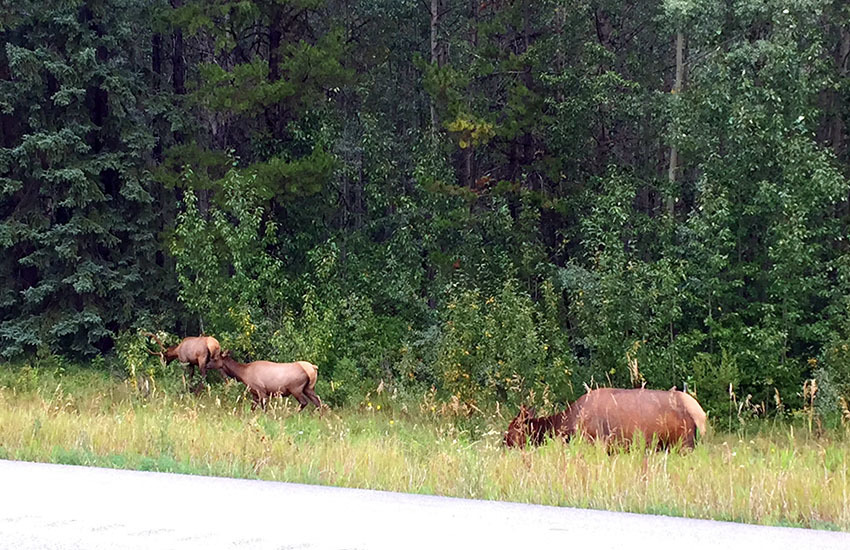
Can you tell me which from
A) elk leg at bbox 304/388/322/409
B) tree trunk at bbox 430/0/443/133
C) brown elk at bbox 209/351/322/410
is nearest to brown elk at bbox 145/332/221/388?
brown elk at bbox 209/351/322/410

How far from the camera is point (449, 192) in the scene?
71.8 ft

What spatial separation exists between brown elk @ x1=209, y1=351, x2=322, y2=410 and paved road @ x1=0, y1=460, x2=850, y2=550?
26.3 ft

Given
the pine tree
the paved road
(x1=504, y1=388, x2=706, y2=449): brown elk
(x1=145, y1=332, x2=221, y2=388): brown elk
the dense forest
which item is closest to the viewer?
the paved road

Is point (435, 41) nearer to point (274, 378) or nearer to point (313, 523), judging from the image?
point (274, 378)

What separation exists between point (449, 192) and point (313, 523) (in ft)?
54.9

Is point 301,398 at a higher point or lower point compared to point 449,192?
lower

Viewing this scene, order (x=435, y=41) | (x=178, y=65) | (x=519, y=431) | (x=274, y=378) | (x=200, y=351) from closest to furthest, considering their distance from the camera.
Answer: (x=519, y=431) → (x=274, y=378) → (x=200, y=351) → (x=435, y=41) → (x=178, y=65)

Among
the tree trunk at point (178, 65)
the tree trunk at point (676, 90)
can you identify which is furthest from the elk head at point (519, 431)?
the tree trunk at point (178, 65)

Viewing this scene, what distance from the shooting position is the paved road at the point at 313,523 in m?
5.09

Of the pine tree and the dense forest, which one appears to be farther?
the pine tree

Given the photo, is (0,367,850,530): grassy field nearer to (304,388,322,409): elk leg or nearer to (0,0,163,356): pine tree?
(304,388,322,409): elk leg

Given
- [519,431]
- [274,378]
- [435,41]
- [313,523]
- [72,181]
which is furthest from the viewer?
[435,41]

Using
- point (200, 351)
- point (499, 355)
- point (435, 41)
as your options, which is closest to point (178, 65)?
point (435, 41)

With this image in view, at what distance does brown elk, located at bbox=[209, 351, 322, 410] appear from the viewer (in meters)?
14.8
